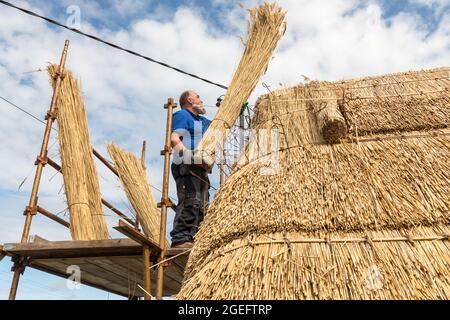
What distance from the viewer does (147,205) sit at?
5133 millimetres

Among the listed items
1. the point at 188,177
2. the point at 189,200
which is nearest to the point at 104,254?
the point at 189,200

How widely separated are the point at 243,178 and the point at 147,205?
2.32 meters

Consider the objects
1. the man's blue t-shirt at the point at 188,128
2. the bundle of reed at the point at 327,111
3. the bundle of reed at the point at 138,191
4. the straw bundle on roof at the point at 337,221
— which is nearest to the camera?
the straw bundle on roof at the point at 337,221

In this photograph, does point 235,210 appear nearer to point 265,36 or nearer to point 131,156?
point 265,36

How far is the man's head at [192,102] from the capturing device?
4.26m

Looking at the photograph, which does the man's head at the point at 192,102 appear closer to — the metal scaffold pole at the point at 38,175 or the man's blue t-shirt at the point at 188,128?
the man's blue t-shirt at the point at 188,128

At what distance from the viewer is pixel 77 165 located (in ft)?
15.5

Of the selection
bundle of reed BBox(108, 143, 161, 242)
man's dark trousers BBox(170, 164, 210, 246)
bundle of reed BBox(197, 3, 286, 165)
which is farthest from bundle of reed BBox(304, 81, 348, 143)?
bundle of reed BBox(108, 143, 161, 242)

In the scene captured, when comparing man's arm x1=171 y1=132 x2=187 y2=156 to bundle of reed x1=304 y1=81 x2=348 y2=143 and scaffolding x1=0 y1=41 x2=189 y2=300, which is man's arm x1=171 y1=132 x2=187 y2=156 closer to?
scaffolding x1=0 y1=41 x2=189 y2=300

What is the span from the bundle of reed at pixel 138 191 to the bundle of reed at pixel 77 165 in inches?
14.5

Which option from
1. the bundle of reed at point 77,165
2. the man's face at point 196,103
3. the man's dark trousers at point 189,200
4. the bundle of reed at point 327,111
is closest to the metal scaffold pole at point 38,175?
the bundle of reed at point 77,165

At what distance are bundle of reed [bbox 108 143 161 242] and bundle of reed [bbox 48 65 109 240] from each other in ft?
1.21

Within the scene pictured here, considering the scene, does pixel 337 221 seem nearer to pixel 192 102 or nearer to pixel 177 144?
pixel 177 144

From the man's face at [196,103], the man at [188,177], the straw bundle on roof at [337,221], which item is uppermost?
the man's face at [196,103]
